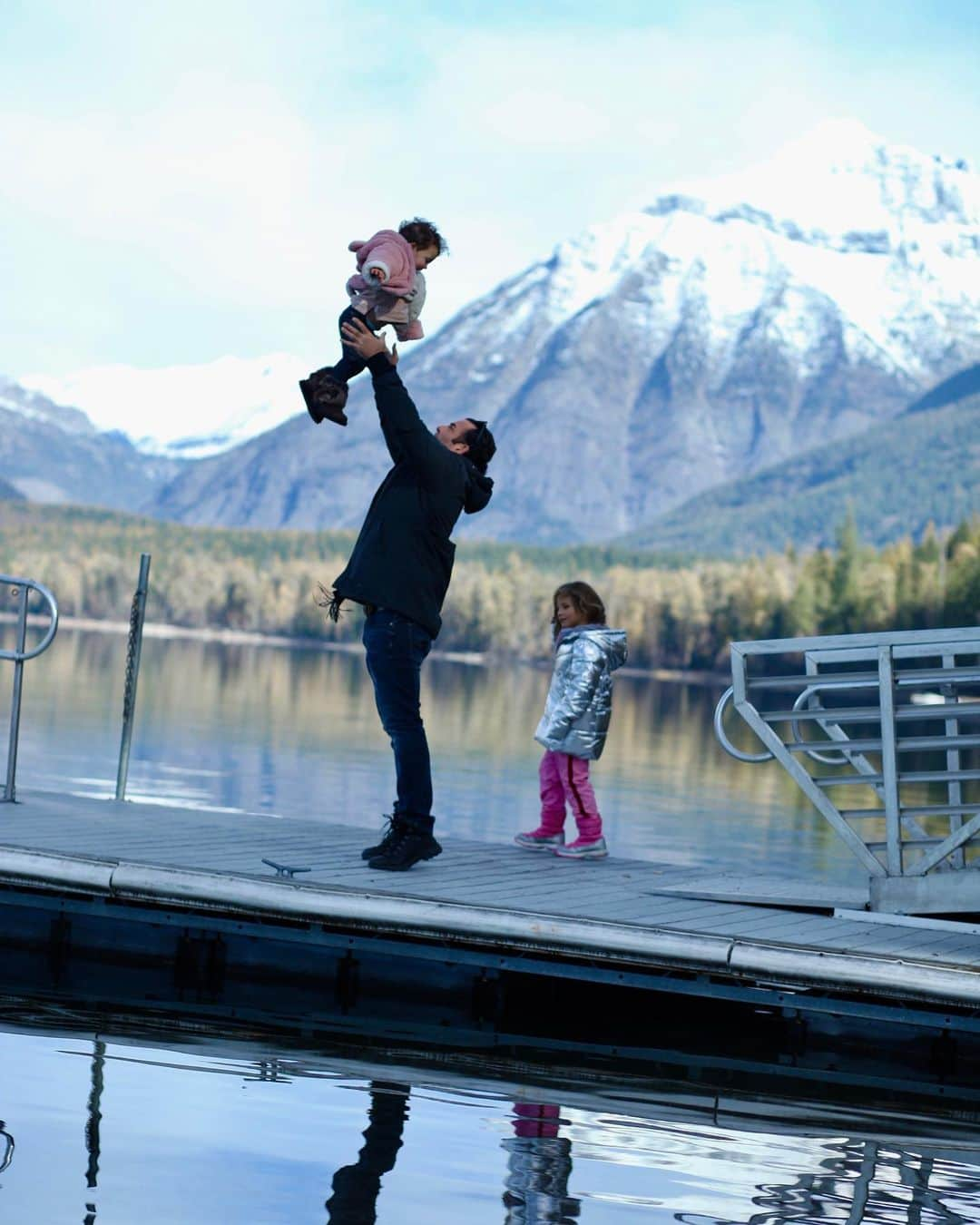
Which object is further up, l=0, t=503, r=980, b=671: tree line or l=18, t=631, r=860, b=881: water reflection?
l=0, t=503, r=980, b=671: tree line

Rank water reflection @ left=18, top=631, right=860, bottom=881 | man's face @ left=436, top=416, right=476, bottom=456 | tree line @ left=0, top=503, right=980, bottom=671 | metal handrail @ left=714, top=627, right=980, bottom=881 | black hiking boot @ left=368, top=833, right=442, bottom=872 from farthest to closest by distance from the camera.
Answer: tree line @ left=0, top=503, right=980, bottom=671, water reflection @ left=18, top=631, right=860, bottom=881, man's face @ left=436, top=416, right=476, bottom=456, black hiking boot @ left=368, top=833, right=442, bottom=872, metal handrail @ left=714, top=627, right=980, bottom=881

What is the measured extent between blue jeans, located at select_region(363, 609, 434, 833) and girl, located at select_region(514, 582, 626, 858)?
153 cm

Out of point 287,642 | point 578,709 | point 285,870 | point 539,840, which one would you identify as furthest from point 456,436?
point 287,642

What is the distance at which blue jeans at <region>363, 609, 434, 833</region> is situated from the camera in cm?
816

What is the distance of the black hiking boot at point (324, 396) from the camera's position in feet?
24.9

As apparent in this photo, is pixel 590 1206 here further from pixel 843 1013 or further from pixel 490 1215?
pixel 843 1013

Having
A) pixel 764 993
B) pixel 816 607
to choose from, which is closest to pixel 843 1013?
pixel 764 993

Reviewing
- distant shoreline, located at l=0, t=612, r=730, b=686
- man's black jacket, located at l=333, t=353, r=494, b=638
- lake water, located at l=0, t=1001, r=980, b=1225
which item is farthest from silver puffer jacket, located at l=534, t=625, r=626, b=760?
distant shoreline, located at l=0, t=612, r=730, b=686

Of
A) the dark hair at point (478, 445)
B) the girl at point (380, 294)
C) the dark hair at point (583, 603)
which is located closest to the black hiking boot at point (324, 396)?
the girl at point (380, 294)

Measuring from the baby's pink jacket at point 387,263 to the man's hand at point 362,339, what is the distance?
15cm

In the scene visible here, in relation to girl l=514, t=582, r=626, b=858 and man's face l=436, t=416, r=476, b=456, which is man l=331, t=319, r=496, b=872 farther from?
girl l=514, t=582, r=626, b=858

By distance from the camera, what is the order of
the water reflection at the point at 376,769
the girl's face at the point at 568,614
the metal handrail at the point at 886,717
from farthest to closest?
1. the water reflection at the point at 376,769
2. the girl's face at the point at 568,614
3. the metal handrail at the point at 886,717

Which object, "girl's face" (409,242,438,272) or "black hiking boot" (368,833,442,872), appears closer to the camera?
"girl's face" (409,242,438,272)

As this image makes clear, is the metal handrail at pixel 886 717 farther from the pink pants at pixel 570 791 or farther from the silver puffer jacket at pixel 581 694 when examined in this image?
the pink pants at pixel 570 791
